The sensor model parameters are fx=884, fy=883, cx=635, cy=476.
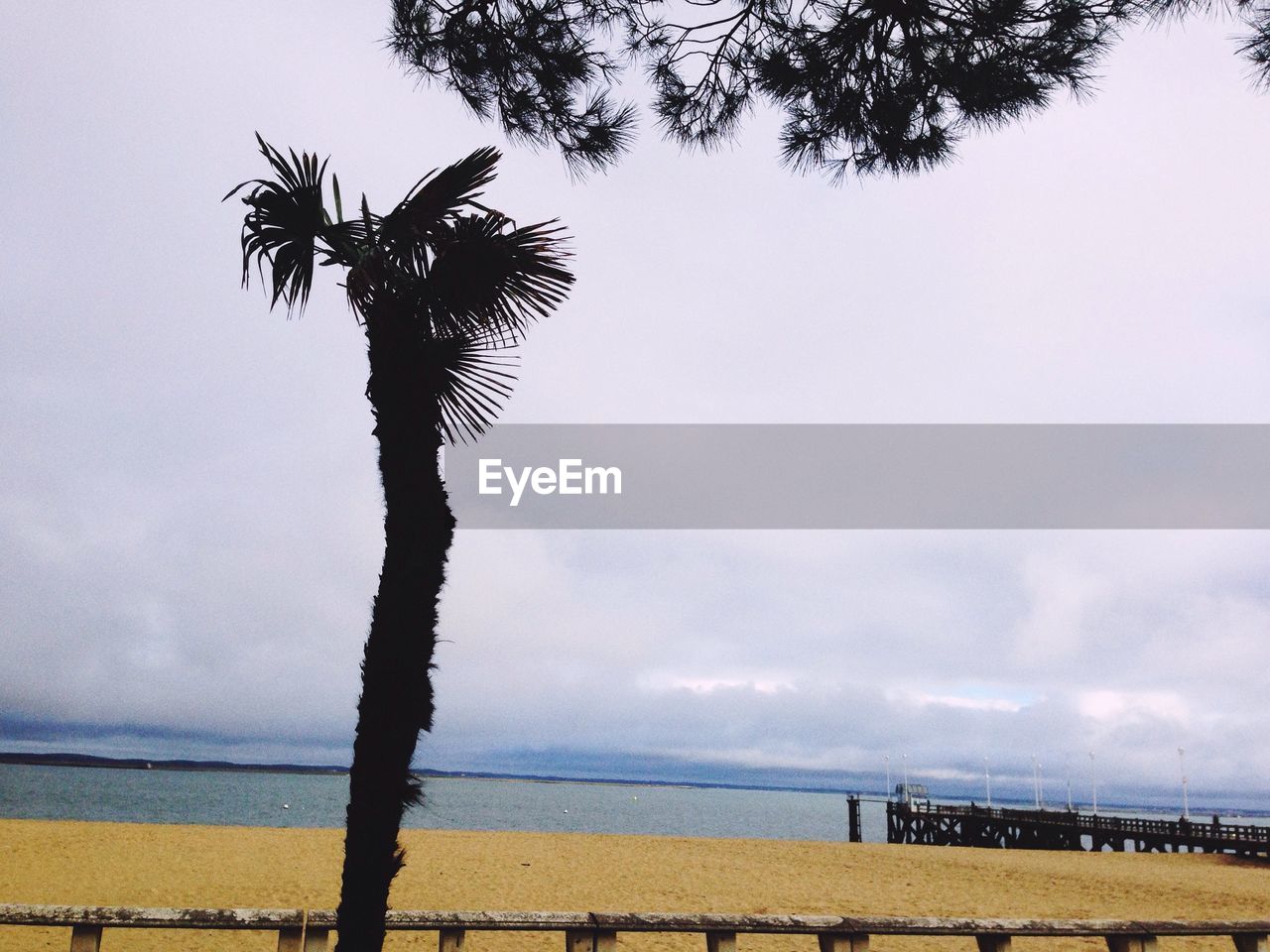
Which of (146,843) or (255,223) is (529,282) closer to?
(255,223)

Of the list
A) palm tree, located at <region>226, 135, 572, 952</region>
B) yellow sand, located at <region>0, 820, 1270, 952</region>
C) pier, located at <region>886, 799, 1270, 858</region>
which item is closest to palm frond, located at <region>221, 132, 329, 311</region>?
palm tree, located at <region>226, 135, 572, 952</region>

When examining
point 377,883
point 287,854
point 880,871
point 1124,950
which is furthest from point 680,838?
point 377,883

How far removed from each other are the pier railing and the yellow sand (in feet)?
22.2

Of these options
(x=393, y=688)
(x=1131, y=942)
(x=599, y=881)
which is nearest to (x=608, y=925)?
(x=393, y=688)

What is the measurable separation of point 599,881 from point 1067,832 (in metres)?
32.5

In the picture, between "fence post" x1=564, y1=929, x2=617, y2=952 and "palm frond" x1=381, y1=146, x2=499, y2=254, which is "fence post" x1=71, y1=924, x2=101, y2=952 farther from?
"palm frond" x1=381, y1=146, x2=499, y2=254

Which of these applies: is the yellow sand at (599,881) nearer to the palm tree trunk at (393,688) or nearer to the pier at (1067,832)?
the pier at (1067,832)

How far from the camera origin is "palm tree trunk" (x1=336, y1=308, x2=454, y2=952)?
2.59 metres

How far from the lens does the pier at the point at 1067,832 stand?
113ft

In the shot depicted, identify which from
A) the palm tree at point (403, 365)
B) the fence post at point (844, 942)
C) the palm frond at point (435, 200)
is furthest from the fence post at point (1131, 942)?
the palm frond at point (435, 200)

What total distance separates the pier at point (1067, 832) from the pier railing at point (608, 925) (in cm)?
3484

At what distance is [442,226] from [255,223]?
706 mm

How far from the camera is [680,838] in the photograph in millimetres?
30656

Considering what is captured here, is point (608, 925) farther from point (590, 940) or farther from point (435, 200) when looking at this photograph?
point (435, 200)
